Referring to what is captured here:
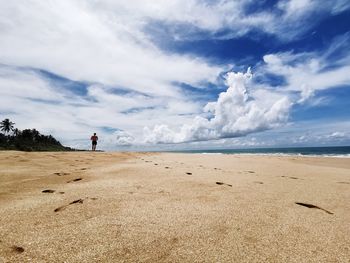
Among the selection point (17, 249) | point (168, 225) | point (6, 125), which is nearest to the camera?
point (17, 249)

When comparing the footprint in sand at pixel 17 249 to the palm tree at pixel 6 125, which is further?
the palm tree at pixel 6 125

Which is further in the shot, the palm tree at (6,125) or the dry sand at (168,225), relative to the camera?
the palm tree at (6,125)

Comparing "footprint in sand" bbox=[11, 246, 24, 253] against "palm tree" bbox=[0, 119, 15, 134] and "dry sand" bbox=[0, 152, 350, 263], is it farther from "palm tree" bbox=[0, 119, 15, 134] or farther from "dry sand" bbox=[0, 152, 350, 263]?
"palm tree" bbox=[0, 119, 15, 134]

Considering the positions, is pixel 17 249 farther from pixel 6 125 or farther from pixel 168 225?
pixel 6 125

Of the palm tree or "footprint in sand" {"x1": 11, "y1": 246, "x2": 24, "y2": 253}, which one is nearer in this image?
"footprint in sand" {"x1": 11, "y1": 246, "x2": 24, "y2": 253}

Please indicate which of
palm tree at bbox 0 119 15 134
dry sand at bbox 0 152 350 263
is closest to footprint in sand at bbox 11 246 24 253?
dry sand at bbox 0 152 350 263

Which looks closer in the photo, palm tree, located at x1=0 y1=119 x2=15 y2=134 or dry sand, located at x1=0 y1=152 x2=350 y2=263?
dry sand, located at x1=0 y1=152 x2=350 y2=263

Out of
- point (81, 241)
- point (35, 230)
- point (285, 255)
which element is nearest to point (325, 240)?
point (285, 255)

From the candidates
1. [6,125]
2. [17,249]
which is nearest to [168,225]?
[17,249]

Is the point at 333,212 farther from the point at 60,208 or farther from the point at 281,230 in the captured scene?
the point at 60,208

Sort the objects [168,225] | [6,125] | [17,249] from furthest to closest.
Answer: [6,125] < [168,225] < [17,249]

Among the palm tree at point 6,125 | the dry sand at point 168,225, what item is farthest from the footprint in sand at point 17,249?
the palm tree at point 6,125

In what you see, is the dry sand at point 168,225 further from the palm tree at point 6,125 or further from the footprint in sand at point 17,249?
the palm tree at point 6,125

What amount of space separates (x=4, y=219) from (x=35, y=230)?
0.55 meters
